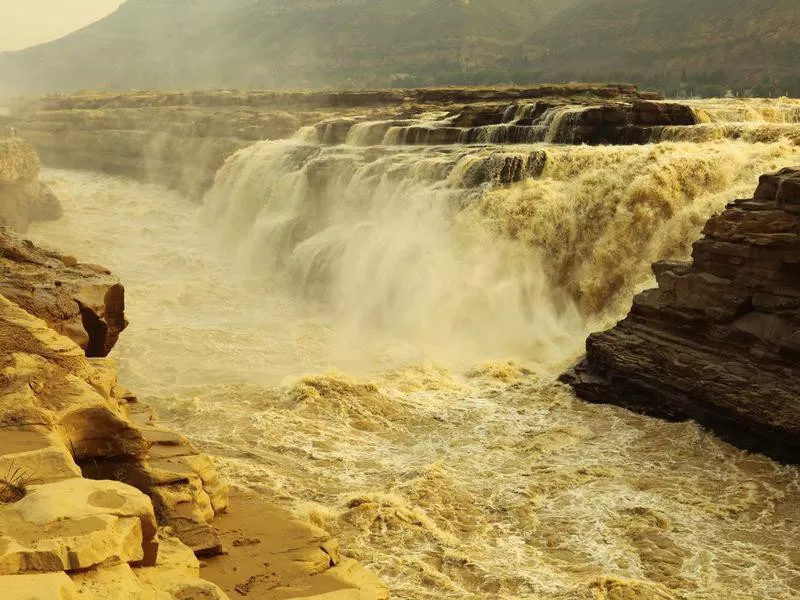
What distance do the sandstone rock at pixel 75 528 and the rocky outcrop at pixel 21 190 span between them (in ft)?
58.4

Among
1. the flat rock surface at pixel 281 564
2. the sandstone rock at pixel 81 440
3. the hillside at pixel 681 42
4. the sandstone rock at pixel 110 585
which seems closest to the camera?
the sandstone rock at pixel 110 585

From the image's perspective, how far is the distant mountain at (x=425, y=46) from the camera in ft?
244

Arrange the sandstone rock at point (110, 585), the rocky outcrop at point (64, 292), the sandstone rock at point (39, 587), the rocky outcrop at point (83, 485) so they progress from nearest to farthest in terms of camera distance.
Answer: the sandstone rock at point (39, 587)
the sandstone rock at point (110, 585)
the rocky outcrop at point (83, 485)
the rocky outcrop at point (64, 292)

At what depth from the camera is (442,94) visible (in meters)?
33.5

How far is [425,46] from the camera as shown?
369 feet

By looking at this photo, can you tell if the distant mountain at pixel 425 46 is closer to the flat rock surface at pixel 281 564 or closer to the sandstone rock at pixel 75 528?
the flat rock surface at pixel 281 564

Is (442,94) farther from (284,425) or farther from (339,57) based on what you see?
(339,57)

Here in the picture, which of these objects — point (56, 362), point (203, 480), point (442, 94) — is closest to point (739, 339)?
point (203, 480)

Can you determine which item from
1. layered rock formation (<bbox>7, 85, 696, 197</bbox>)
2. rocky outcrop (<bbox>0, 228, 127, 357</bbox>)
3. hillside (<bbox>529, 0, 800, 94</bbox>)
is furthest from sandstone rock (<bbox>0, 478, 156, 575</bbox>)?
hillside (<bbox>529, 0, 800, 94</bbox>)

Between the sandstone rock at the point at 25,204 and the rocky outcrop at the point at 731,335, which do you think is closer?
the rocky outcrop at the point at 731,335

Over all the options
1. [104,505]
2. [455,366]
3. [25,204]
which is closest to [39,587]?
[104,505]

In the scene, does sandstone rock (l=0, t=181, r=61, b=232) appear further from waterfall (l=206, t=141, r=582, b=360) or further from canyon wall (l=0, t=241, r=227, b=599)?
canyon wall (l=0, t=241, r=227, b=599)

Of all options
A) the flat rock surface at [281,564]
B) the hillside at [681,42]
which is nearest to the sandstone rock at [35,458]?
the flat rock surface at [281,564]

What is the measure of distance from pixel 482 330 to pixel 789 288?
5.76 m
